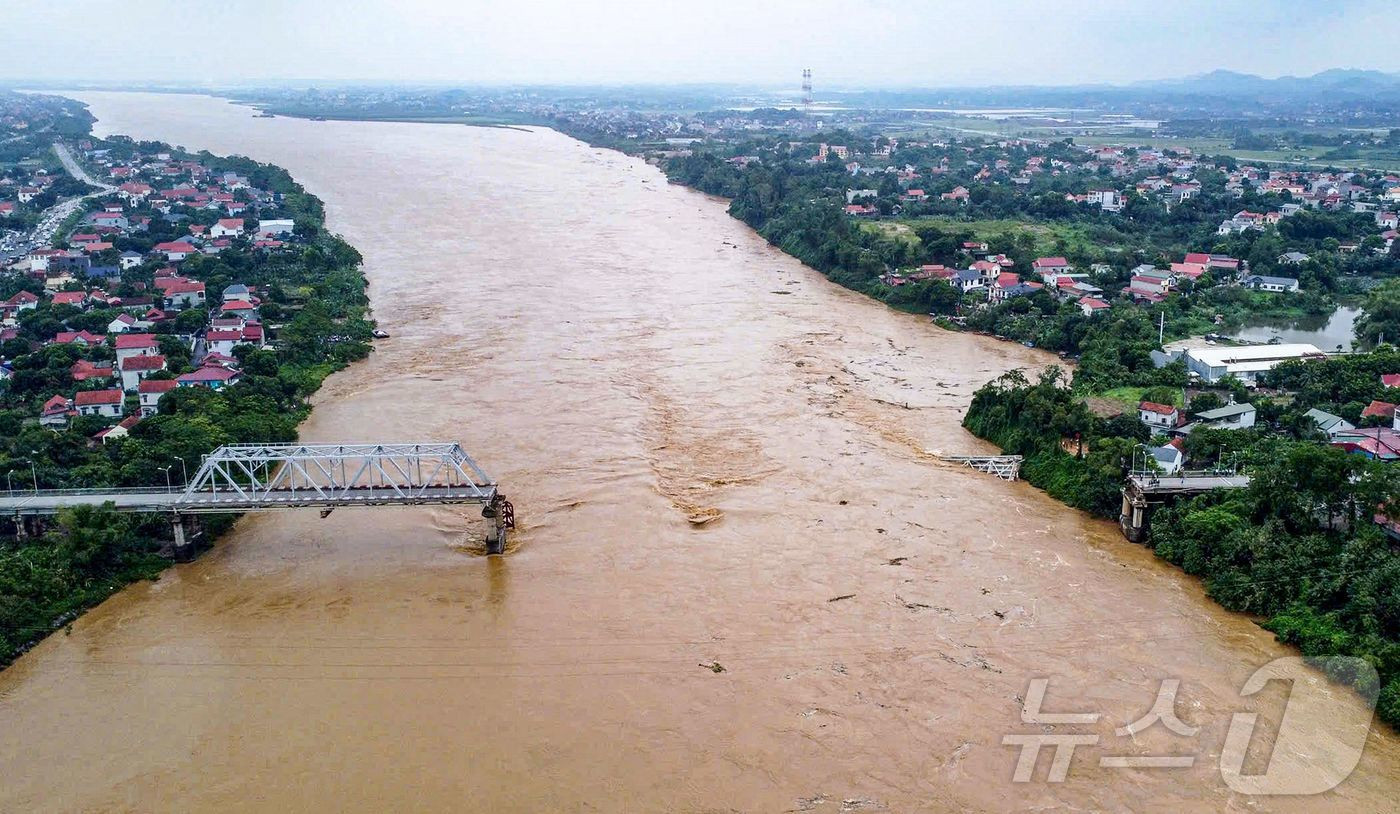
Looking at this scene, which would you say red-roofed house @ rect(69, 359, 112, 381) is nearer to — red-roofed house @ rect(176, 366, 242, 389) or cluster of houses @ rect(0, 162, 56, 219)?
red-roofed house @ rect(176, 366, 242, 389)

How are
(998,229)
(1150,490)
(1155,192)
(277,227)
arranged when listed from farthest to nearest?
(1155,192), (998,229), (277,227), (1150,490)

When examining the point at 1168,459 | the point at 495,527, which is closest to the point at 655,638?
the point at 495,527

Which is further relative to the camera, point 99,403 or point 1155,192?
point 1155,192

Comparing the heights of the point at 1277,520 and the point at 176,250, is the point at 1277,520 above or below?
below

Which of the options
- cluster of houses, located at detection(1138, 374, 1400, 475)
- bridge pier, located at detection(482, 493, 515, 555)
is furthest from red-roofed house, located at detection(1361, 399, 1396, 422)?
bridge pier, located at detection(482, 493, 515, 555)

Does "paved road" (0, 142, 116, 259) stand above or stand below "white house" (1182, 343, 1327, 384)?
above

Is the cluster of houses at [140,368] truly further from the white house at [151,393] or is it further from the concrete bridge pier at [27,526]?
the concrete bridge pier at [27,526]

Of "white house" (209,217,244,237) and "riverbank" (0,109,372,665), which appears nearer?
"riverbank" (0,109,372,665)

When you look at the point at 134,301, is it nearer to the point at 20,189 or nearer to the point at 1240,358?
the point at 20,189
